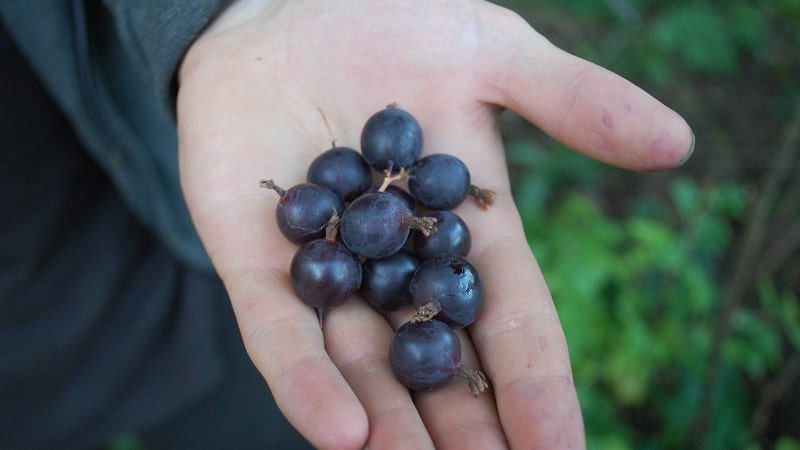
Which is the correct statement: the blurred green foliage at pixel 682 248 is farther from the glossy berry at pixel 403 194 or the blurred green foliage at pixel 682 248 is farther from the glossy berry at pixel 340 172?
the glossy berry at pixel 340 172

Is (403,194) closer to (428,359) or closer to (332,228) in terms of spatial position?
(332,228)

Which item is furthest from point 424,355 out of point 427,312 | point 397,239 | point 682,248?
point 682,248

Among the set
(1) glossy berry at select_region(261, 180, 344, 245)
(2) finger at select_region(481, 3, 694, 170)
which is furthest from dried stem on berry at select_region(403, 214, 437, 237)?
(2) finger at select_region(481, 3, 694, 170)

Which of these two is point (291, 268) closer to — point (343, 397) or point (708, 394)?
point (343, 397)

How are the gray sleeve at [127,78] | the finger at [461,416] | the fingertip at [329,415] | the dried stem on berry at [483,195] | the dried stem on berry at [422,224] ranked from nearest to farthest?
the fingertip at [329,415] → the finger at [461,416] → the dried stem on berry at [422,224] → the gray sleeve at [127,78] → the dried stem on berry at [483,195]

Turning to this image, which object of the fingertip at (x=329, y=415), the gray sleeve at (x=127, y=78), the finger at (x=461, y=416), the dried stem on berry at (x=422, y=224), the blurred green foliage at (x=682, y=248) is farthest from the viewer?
the blurred green foliage at (x=682, y=248)

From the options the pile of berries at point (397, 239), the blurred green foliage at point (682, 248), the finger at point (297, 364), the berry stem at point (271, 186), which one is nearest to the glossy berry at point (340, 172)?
the pile of berries at point (397, 239)
